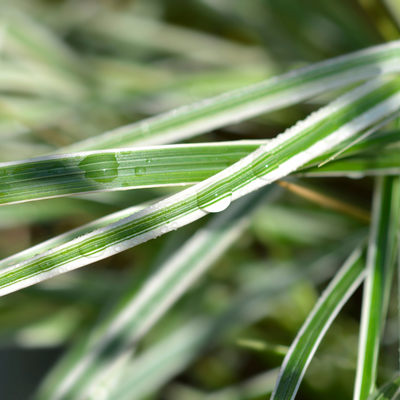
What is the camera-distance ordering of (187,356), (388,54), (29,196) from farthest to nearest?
(187,356) < (388,54) < (29,196)

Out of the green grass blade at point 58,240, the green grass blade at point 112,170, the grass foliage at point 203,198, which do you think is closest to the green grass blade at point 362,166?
the grass foliage at point 203,198

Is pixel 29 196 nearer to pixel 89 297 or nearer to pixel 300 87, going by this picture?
pixel 300 87

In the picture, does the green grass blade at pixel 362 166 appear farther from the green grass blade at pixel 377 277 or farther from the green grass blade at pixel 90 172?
the green grass blade at pixel 90 172

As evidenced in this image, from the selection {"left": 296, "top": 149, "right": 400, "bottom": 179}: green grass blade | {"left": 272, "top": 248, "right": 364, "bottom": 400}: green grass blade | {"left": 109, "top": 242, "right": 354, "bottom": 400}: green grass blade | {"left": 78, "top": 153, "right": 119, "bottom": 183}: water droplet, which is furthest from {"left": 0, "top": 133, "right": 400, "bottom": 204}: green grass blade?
{"left": 109, "top": 242, "right": 354, "bottom": 400}: green grass blade

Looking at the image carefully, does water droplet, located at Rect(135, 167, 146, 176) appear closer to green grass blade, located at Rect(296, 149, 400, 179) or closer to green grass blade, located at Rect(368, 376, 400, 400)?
green grass blade, located at Rect(296, 149, 400, 179)

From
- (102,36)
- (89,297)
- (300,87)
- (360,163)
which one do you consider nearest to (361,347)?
(360,163)

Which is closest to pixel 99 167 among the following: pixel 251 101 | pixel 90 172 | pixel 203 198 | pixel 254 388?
pixel 90 172

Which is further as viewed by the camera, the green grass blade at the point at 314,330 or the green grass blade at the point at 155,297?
the green grass blade at the point at 155,297
